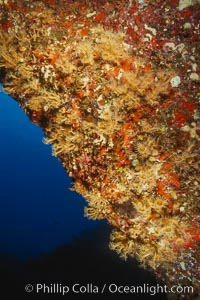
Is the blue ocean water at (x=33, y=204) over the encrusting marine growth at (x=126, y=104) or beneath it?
over

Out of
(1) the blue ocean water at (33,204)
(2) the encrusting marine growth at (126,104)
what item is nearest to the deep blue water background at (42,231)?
(1) the blue ocean water at (33,204)

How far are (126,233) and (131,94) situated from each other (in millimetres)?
1768

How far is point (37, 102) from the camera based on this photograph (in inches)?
144

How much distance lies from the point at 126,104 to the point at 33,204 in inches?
2034

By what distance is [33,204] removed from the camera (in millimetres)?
52000

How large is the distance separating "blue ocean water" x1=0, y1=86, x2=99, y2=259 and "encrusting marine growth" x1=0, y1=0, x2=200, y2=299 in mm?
19990

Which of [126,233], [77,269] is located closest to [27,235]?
[77,269]

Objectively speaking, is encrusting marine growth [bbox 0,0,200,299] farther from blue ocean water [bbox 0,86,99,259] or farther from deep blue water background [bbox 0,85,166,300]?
blue ocean water [bbox 0,86,99,259]

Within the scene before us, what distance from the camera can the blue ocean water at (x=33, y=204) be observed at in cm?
3716

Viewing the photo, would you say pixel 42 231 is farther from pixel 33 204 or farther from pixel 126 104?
pixel 126 104

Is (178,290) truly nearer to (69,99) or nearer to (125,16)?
(69,99)

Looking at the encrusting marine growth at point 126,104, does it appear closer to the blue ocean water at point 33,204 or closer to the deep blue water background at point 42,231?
the deep blue water background at point 42,231

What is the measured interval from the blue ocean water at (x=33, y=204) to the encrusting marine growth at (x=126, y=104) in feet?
65.6

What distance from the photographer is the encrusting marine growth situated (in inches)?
115
